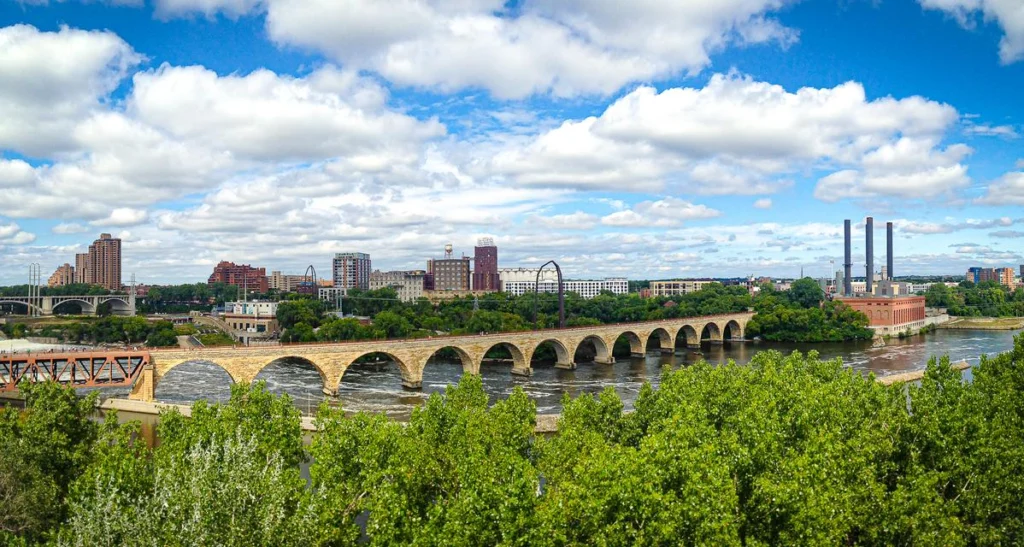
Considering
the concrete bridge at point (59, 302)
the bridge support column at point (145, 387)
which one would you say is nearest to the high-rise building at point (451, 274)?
the concrete bridge at point (59, 302)

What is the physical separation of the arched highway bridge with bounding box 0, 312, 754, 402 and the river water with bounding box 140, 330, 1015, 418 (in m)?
1.77

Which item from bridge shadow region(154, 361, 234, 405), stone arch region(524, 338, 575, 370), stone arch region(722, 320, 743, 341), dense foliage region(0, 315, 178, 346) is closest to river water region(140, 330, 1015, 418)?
bridge shadow region(154, 361, 234, 405)

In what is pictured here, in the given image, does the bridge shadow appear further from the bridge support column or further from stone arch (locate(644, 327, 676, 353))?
stone arch (locate(644, 327, 676, 353))

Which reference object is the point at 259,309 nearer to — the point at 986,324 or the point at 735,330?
the point at 735,330

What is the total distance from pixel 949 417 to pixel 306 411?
3965 cm

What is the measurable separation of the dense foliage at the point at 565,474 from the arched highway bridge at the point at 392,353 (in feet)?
72.6

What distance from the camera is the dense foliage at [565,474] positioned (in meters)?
15.5

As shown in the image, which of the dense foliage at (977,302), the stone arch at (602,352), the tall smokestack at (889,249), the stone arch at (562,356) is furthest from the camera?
the tall smokestack at (889,249)

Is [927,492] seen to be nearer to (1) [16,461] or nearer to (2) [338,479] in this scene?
(2) [338,479]

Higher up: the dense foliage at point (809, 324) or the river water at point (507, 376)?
the dense foliage at point (809, 324)

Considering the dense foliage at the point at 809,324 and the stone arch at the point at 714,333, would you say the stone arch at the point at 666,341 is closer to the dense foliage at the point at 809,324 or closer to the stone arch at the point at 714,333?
the stone arch at the point at 714,333

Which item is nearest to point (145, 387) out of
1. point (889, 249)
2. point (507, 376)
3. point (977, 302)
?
point (507, 376)

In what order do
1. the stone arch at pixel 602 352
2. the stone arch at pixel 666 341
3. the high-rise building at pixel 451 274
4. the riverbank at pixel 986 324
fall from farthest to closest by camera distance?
1. the high-rise building at pixel 451 274
2. the riverbank at pixel 986 324
3. the stone arch at pixel 666 341
4. the stone arch at pixel 602 352

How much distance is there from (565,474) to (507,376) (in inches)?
1856
